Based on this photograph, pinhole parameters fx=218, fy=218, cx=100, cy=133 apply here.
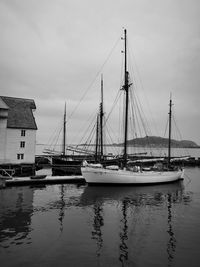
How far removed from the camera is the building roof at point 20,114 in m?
42.1

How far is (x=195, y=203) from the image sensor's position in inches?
917

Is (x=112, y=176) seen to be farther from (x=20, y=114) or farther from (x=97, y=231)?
(x=20, y=114)

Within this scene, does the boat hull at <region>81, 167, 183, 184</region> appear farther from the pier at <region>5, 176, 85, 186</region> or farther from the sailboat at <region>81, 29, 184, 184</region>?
the pier at <region>5, 176, 85, 186</region>

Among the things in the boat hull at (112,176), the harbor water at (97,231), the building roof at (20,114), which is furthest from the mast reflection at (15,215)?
the building roof at (20,114)

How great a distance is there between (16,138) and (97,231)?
3146cm

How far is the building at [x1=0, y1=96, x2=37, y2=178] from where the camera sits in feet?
130

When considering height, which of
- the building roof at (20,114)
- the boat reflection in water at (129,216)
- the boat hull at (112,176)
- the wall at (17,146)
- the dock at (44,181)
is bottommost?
the boat reflection in water at (129,216)

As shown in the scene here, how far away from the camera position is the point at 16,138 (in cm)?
4131

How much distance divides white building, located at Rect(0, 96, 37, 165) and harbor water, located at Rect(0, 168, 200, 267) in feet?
55.3

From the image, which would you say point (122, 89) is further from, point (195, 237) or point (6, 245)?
point (6, 245)

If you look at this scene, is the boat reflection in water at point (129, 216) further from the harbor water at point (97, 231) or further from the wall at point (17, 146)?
the wall at point (17, 146)

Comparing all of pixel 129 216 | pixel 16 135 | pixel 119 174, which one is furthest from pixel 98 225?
pixel 16 135

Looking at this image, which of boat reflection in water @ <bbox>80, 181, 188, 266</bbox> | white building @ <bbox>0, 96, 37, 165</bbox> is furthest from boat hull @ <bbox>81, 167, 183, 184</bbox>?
white building @ <bbox>0, 96, 37, 165</bbox>

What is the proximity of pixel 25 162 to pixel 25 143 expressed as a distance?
365cm
